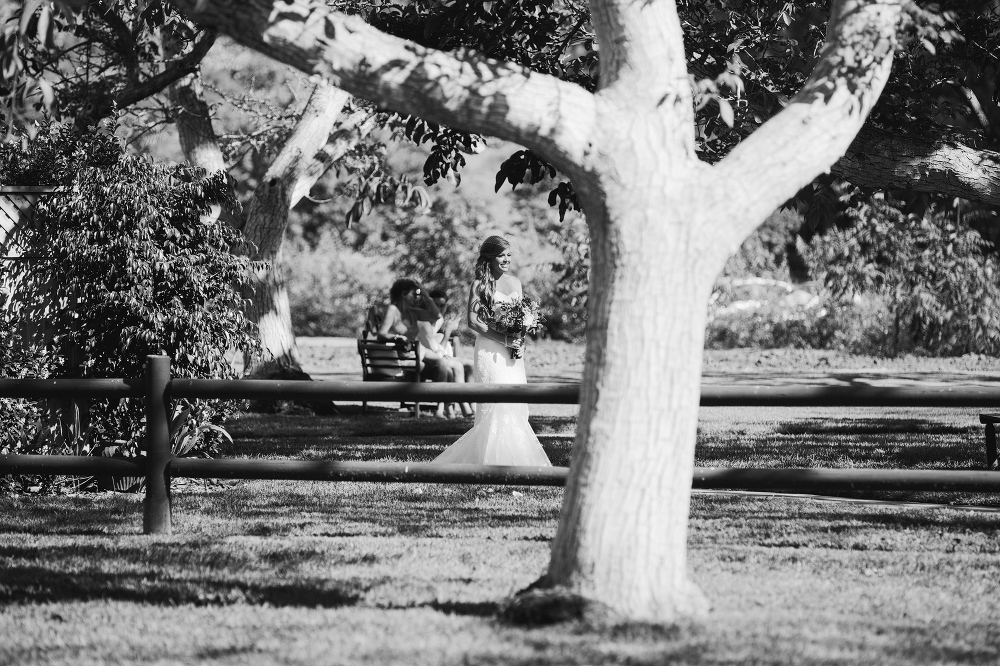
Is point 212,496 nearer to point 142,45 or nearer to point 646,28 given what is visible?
point 646,28

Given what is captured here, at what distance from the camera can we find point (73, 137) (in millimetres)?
8781

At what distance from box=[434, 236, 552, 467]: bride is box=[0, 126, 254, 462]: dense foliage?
6.79 ft

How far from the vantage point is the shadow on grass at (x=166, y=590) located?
211 inches

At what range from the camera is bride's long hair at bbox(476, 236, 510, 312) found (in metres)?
9.94

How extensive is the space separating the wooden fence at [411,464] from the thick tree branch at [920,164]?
2681 millimetres

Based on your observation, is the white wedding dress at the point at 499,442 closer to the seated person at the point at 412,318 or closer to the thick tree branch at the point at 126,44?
the seated person at the point at 412,318

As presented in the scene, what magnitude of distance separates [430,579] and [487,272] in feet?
15.1

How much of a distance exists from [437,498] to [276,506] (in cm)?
121

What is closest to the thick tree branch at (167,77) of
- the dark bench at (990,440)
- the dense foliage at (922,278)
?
the dark bench at (990,440)

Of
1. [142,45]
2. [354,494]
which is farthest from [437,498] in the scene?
[142,45]

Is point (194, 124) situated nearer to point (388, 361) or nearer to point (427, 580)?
point (388, 361)

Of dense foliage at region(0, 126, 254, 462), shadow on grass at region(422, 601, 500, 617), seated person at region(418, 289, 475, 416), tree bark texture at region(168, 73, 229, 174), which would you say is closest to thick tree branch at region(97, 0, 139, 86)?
tree bark texture at region(168, 73, 229, 174)

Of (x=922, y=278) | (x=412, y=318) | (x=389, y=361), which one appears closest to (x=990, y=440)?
(x=389, y=361)

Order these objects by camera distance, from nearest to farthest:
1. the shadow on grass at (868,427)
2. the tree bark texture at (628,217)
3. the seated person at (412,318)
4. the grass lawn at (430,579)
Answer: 1. the grass lawn at (430,579)
2. the tree bark texture at (628,217)
3. the shadow on grass at (868,427)
4. the seated person at (412,318)
